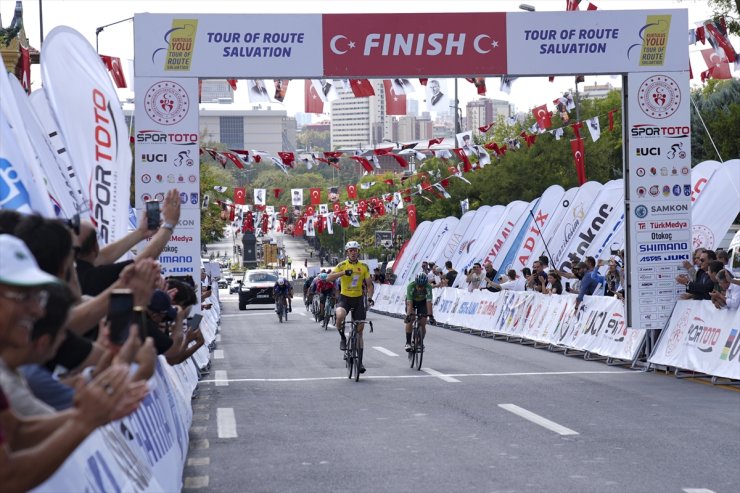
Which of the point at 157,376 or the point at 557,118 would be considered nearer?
the point at 157,376

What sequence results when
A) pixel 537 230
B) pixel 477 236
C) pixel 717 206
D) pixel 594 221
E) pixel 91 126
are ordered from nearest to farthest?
pixel 91 126, pixel 717 206, pixel 594 221, pixel 537 230, pixel 477 236

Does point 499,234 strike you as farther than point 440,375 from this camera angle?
Yes

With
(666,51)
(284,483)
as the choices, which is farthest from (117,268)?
(666,51)

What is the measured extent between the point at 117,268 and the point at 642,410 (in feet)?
24.3

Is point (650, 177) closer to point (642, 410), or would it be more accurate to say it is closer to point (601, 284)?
point (601, 284)

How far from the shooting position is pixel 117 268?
719 centimetres

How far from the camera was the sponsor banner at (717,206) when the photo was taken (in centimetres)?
2339

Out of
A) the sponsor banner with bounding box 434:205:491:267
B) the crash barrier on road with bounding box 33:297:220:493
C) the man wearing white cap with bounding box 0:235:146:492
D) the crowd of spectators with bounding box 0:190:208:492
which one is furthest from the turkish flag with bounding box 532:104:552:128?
the man wearing white cap with bounding box 0:235:146:492

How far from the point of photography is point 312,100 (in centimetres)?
2155

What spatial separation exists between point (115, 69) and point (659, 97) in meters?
9.13

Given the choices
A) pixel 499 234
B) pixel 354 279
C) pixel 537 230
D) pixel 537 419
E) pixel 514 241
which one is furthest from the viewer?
pixel 499 234

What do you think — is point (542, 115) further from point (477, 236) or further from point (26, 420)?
point (26, 420)

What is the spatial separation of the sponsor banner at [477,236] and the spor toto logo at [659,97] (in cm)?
1802

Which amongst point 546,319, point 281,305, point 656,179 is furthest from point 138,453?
point 281,305
